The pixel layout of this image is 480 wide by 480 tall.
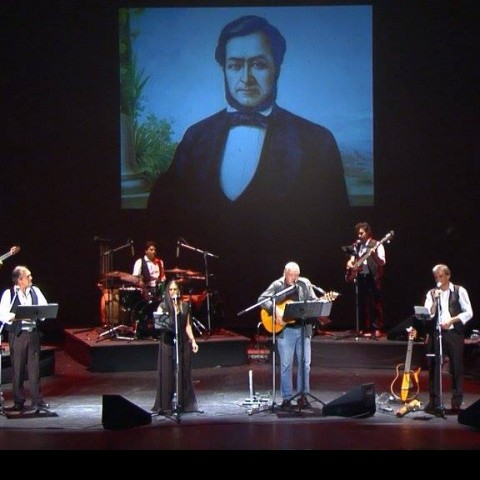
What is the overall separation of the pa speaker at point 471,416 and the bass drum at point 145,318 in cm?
572

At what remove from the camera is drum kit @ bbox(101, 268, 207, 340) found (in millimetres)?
13922

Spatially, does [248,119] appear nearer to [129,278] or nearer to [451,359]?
[129,278]

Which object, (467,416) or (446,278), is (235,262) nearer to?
(446,278)

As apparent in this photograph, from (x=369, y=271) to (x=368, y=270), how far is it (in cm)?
2

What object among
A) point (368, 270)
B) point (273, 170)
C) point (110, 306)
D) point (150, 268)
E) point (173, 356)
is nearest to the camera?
point (173, 356)

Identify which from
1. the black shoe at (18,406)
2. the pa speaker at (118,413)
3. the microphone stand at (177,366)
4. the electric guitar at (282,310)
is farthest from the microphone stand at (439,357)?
the black shoe at (18,406)

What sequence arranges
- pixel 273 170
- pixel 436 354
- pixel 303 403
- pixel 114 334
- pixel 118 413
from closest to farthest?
1. pixel 118 413
2. pixel 436 354
3. pixel 303 403
4. pixel 114 334
5. pixel 273 170

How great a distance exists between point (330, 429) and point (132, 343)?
502 cm

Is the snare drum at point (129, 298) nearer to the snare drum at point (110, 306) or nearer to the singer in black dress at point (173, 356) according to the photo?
the snare drum at point (110, 306)

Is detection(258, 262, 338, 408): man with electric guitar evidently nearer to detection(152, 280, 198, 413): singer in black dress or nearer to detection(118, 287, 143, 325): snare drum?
detection(152, 280, 198, 413): singer in black dress

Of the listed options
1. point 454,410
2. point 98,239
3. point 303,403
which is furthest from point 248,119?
point 454,410

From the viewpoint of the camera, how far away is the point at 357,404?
32.3ft
